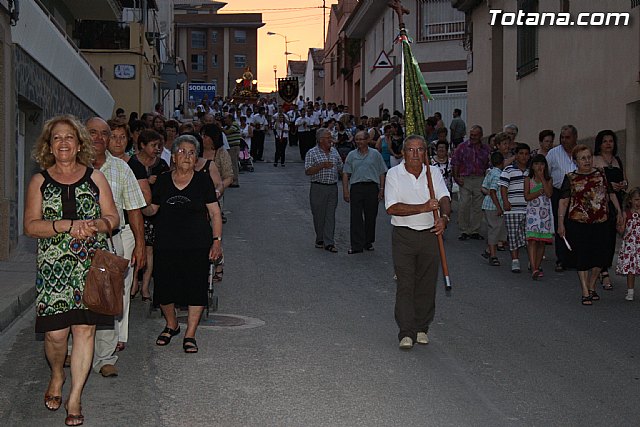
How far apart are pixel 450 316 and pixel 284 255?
5.08m

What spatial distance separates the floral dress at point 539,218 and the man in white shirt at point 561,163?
0.50 meters

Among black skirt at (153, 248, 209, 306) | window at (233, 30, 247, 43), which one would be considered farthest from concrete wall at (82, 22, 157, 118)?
window at (233, 30, 247, 43)

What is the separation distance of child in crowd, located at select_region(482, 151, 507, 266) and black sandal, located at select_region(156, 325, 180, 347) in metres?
6.59

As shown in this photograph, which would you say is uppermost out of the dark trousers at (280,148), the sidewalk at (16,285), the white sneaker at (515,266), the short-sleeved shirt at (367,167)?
the dark trousers at (280,148)

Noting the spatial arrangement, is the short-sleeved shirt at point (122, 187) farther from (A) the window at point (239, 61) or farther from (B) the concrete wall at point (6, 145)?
(A) the window at point (239, 61)

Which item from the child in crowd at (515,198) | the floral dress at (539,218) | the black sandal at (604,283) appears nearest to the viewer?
the black sandal at (604,283)

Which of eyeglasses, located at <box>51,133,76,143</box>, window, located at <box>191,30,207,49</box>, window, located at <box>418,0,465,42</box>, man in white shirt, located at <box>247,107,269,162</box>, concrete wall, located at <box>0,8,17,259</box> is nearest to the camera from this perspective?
eyeglasses, located at <box>51,133,76,143</box>

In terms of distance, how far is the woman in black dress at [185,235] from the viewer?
348 inches

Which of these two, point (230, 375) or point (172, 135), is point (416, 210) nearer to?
point (230, 375)

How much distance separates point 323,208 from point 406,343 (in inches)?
302

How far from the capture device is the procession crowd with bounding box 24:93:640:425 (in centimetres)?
661

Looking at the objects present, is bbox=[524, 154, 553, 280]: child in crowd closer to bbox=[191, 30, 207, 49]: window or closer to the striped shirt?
the striped shirt

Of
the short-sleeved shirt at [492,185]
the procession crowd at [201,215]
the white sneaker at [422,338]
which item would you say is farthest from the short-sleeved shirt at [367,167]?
the white sneaker at [422,338]

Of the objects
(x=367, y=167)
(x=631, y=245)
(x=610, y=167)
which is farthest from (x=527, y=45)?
(x=631, y=245)
